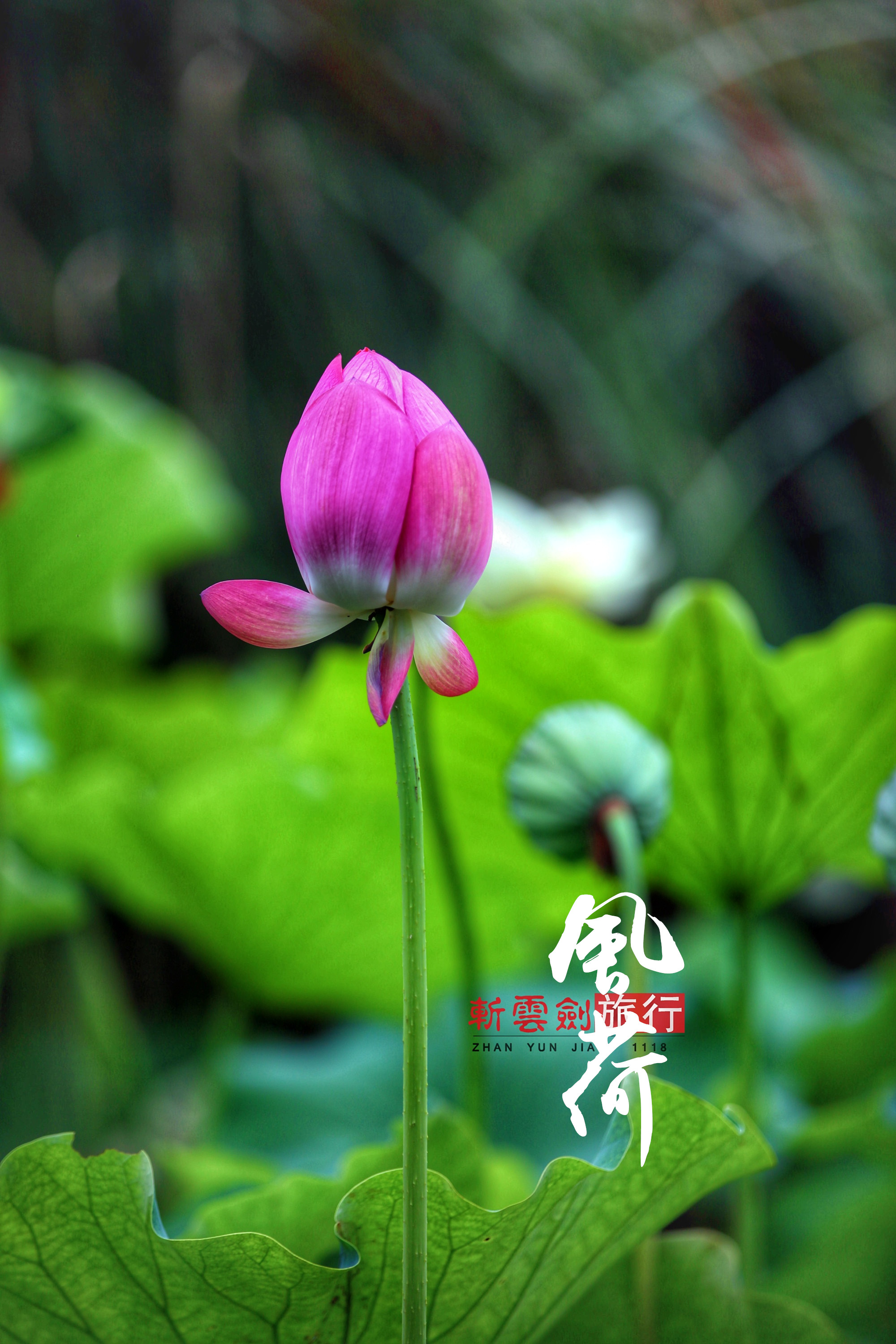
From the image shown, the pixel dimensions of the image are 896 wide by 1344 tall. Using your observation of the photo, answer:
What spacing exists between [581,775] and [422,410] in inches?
4.8

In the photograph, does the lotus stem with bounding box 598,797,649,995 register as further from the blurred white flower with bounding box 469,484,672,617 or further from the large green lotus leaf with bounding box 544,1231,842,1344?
the blurred white flower with bounding box 469,484,672,617

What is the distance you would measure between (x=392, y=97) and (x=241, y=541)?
439 mm

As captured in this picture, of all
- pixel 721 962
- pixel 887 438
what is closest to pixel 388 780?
pixel 721 962

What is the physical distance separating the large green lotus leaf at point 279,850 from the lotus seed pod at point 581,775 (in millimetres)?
88

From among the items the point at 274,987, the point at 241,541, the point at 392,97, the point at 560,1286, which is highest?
the point at 392,97

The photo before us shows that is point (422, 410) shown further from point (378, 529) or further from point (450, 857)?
point (450, 857)

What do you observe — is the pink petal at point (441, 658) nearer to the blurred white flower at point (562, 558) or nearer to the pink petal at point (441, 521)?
the pink petal at point (441, 521)

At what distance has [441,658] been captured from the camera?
0.17 meters

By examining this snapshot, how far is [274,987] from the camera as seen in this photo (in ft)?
1.65

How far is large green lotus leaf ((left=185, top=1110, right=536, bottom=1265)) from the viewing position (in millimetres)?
235

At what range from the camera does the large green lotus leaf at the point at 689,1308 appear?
26 cm

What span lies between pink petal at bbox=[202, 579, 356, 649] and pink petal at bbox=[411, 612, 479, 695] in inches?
0.5

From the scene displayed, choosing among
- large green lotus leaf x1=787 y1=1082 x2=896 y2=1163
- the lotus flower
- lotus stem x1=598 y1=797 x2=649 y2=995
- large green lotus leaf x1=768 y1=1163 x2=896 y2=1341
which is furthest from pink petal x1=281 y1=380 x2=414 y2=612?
large green lotus leaf x1=768 y1=1163 x2=896 y2=1341

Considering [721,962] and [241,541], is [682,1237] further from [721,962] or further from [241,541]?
[241,541]
